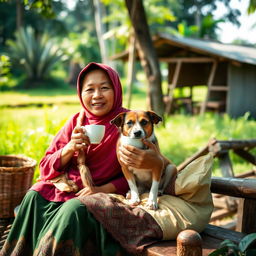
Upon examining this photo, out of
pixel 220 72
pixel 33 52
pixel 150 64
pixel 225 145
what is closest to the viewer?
pixel 225 145

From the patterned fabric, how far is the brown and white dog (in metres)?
0.13

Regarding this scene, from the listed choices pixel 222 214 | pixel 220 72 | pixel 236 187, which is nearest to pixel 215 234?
pixel 236 187

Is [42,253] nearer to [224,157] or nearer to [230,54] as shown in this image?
[224,157]

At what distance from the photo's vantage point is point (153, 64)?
792 centimetres

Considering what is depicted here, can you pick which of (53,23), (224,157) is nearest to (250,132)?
(224,157)

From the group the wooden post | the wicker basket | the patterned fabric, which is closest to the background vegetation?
the wicker basket

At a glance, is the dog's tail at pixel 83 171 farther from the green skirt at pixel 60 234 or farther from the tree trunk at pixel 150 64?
the tree trunk at pixel 150 64

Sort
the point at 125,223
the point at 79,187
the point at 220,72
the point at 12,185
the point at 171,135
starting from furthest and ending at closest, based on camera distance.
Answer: the point at 220,72 → the point at 171,135 → the point at 12,185 → the point at 79,187 → the point at 125,223

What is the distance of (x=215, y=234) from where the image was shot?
8.05ft

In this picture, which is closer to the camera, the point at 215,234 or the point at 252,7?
the point at 215,234

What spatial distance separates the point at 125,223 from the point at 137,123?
1.98ft

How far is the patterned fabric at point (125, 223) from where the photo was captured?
2146 millimetres

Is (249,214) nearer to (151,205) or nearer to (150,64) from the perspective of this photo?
(151,205)

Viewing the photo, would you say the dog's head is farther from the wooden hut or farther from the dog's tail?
the wooden hut
